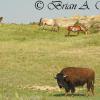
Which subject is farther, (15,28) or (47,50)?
(15,28)

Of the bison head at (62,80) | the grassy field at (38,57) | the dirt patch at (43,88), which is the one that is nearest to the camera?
the bison head at (62,80)

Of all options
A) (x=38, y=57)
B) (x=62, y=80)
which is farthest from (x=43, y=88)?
(x=38, y=57)

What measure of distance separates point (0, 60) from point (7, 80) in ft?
25.4

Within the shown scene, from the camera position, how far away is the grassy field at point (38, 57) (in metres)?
23.9

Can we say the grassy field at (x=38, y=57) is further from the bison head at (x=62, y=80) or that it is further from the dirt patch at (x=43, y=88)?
the bison head at (x=62, y=80)

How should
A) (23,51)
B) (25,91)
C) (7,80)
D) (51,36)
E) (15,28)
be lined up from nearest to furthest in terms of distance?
(25,91), (7,80), (23,51), (51,36), (15,28)

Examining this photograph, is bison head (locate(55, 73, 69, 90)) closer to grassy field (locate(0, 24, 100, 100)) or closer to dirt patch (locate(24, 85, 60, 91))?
grassy field (locate(0, 24, 100, 100))

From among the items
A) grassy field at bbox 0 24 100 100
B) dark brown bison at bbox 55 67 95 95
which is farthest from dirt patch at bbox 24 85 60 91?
dark brown bison at bbox 55 67 95 95

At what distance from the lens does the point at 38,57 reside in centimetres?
3441

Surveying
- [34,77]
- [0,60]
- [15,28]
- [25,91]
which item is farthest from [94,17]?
[25,91]

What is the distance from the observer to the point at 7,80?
25.9 metres

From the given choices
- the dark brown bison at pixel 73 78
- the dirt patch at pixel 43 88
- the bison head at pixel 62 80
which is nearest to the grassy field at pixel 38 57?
the dirt patch at pixel 43 88

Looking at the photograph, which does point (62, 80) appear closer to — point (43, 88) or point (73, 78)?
point (73, 78)

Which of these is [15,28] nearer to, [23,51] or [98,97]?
[23,51]
